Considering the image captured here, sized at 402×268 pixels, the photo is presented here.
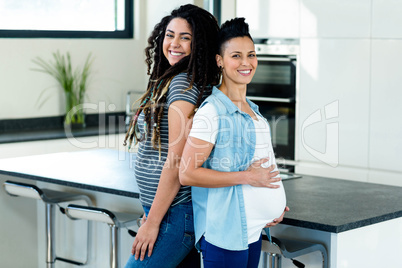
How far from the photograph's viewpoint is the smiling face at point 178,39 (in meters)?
2.04

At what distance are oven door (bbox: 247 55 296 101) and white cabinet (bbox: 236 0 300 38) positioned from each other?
0.59 ft

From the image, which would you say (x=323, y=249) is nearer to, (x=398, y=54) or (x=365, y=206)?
(x=365, y=206)

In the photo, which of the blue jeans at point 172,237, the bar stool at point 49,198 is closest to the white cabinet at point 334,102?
the bar stool at point 49,198

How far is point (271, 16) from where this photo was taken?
478 cm

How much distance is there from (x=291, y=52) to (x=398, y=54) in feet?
2.74

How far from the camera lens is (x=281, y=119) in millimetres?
4805

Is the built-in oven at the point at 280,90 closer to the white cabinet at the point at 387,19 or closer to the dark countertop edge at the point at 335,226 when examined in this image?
the white cabinet at the point at 387,19

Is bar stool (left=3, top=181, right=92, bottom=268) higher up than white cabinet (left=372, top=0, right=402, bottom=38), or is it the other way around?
white cabinet (left=372, top=0, right=402, bottom=38)

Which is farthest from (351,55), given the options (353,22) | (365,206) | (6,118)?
(6,118)

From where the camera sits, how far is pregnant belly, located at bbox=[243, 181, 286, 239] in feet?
6.29

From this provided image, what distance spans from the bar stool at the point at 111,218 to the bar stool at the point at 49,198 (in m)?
0.25

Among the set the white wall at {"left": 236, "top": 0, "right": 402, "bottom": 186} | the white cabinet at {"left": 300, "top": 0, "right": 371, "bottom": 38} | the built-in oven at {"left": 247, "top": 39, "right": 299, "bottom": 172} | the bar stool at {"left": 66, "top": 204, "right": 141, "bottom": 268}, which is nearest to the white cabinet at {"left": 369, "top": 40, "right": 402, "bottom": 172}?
the white wall at {"left": 236, "top": 0, "right": 402, "bottom": 186}

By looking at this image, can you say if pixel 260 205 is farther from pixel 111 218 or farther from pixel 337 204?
pixel 111 218

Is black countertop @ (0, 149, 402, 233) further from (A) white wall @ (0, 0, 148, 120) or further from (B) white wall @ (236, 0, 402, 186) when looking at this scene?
(B) white wall @ (236, 0, 402, 186)
